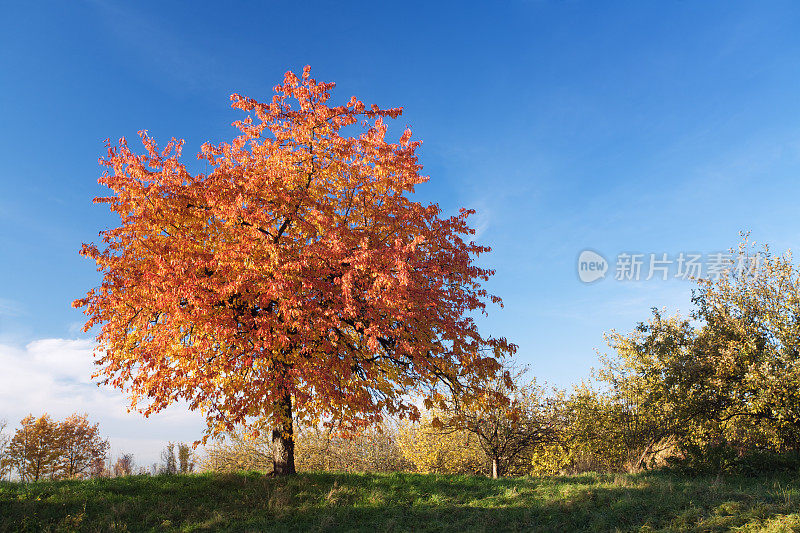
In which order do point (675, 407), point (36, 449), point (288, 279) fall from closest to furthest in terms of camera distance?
point (288, 279) → point (675, 407) → point (36, 449)

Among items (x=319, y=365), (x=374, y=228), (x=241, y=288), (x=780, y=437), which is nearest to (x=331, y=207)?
(x=374, y=228)

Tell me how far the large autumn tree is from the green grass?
90.1 inches

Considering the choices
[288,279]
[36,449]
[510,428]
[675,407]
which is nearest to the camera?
[288,279]

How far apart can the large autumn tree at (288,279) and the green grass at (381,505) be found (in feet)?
7.51

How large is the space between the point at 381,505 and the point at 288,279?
7528mm

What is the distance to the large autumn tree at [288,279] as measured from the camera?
1519 centimetres

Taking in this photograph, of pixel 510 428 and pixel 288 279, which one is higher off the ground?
pixel 288 279

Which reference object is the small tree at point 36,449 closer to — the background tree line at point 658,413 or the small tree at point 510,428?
the background tree line at point 658,413

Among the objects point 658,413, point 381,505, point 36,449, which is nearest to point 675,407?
point 658,413

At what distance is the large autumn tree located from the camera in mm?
15188

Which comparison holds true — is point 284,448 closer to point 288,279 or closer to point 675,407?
point 288,279

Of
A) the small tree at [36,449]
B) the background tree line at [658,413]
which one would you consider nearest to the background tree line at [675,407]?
the background tree line at [658,413]

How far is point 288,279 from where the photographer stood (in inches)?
606

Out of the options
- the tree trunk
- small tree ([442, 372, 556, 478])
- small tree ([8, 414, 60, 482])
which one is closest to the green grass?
the tree trunk
